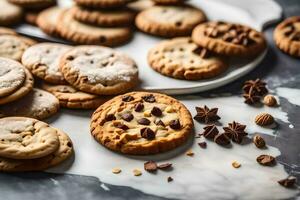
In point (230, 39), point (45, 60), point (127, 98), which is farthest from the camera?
point (230, 39)

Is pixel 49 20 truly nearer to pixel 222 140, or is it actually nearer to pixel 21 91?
pixel 21 91

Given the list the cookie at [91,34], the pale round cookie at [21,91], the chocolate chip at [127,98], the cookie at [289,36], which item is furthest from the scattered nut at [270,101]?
the pale round cookie at [21,91]

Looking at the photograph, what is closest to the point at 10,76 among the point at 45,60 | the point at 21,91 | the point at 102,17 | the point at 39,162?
the point at 21,91

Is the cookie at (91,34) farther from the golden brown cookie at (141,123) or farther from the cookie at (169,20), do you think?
the golden brown cookie at (141,123)

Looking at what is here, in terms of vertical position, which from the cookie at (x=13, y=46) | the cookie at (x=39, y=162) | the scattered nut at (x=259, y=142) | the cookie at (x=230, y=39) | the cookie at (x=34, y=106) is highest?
the cookie at (x=230, y=39)

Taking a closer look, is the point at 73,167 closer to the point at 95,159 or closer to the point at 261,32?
the point at 95,159
